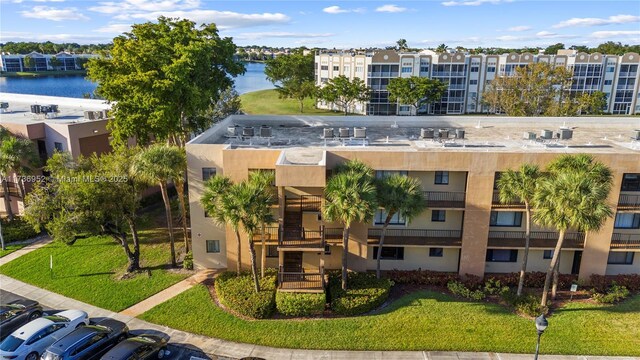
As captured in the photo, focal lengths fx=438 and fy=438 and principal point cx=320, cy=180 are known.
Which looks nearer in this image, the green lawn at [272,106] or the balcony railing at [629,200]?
the balcony railing at [629,200]

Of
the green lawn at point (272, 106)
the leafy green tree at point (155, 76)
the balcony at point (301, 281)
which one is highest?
the leafy green tree at point (155, 76)

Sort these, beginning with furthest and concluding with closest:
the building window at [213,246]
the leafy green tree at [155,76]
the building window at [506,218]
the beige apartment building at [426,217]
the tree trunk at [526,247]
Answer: the leafy green tree at [155,76]
the building window at [213,246]
the building window at [506,218]
the beige apartment building at [426,217]
the tree trunk at [526,247]

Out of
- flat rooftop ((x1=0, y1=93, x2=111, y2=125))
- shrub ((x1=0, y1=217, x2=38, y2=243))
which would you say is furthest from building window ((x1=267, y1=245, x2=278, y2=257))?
flat rooftop ((x1=0, y1=93, x2=111, y2=125))

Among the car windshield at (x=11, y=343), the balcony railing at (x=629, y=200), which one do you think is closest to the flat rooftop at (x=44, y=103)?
A: the car windshield at (x=11, y=343)

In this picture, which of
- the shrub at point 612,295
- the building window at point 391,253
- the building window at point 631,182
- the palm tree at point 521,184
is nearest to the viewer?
the palm tree at point 521,184

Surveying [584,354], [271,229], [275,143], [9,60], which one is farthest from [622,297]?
[9,60]

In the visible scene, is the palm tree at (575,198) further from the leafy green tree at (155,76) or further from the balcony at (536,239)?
the leafy green tree at (155,76)
